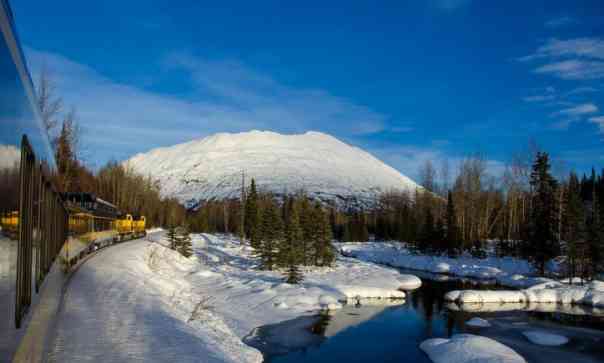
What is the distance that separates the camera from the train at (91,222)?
3.58 metres

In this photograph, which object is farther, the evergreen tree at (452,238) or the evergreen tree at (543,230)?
the evergreen tree at (452,238)

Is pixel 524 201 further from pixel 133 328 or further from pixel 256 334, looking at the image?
pixel 133 328

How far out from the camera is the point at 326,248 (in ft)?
156

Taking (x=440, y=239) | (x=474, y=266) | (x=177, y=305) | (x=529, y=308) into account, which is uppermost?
(x=440, y=239)

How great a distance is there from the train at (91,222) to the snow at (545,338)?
1800 cm

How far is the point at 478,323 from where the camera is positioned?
74.5 feet

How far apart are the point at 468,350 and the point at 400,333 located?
12.6 feet

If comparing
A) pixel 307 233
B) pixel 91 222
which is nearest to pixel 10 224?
pixel 91 222

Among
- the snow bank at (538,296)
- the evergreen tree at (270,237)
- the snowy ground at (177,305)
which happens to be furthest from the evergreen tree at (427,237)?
the snow bank at (538,296)

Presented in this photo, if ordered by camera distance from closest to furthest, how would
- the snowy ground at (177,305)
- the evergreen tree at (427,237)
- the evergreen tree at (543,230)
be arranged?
the snowy ground at (177,305) → the evergreen tree at (543,230) → the evergreen tree at (427,237)

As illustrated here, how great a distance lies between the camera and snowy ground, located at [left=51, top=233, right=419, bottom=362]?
12812 mm

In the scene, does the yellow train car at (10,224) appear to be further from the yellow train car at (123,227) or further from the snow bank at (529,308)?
the yellow train car at (123,227)

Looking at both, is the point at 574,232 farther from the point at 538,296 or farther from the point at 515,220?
the point at 515,220

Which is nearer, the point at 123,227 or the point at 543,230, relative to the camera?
the point at 543,230
